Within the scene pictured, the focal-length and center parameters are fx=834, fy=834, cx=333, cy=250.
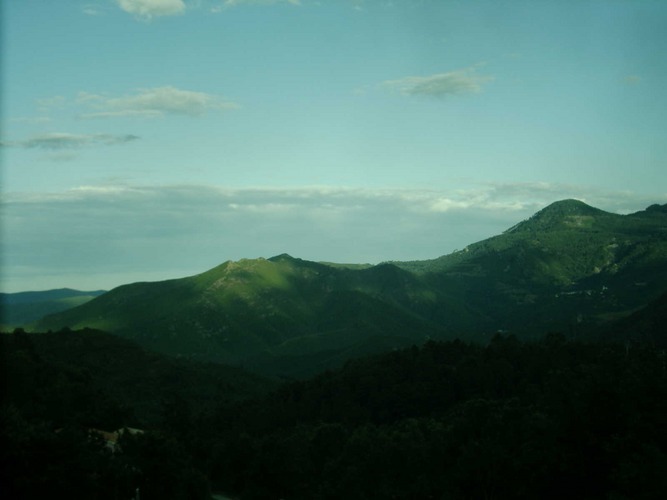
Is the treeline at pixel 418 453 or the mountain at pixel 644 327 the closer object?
the treeline at pixel 418 453

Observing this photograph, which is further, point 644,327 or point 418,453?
point 644,327

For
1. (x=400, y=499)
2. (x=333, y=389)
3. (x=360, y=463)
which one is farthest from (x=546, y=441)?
(x=333, y=389)

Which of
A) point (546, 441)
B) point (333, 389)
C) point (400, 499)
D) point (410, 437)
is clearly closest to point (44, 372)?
point (333, 389)

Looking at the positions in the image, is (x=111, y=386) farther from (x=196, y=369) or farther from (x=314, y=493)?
(x=314, y=493)

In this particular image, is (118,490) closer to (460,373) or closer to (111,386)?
(460,373)

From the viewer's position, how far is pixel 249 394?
139125 mm

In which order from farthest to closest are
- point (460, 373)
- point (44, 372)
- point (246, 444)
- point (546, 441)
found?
point (460, 373), point (44, 372), point (246, 444), point (546, 441)

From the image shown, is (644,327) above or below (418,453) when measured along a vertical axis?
above

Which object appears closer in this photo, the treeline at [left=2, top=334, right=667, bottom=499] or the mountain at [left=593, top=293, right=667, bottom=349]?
the treeline at [left=2, top=334, right=667, bottom=499]

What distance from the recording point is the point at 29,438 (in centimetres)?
3472

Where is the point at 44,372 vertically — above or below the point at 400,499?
above

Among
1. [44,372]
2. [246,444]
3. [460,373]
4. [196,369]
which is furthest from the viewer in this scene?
[196,369]

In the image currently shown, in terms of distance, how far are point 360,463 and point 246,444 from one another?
1326 centimetres

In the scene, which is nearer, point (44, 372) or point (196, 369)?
point (44, 372)
